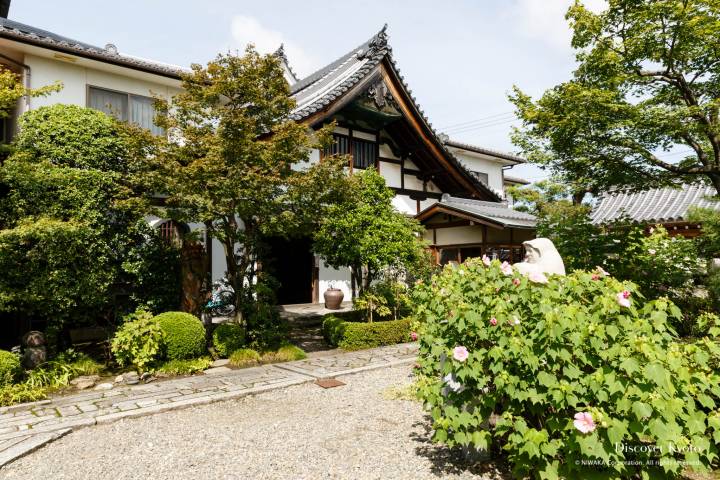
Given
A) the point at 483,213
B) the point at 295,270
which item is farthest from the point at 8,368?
the point at 483,213

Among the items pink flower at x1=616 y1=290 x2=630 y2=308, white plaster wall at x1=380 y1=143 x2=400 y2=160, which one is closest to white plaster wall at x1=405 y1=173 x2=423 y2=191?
white plaster wall at x1=380 y1=143 x2=400 y2=160

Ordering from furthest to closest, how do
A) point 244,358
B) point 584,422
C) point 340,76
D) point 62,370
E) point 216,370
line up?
point 340,76
point 244,358
point 216,370
point 62,370
point 584,422

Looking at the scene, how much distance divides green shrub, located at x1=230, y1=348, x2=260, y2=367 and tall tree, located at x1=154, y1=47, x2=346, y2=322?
0.80m

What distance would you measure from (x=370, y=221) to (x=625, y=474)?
7.47 m

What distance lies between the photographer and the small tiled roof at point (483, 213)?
13.5 m

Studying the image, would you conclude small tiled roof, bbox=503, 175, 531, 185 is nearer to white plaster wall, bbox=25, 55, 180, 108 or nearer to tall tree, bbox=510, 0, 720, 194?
tall tree, bbox=510, 0, 720, 194

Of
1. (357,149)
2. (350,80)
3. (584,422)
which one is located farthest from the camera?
(357,149)

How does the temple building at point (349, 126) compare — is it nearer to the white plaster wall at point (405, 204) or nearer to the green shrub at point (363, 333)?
the white plaster wall at point (405, 204)

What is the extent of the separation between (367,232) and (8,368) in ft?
22.5

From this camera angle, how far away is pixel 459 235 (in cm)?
1523

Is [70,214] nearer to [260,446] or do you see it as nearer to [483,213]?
[260,446]

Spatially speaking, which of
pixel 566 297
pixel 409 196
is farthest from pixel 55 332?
pixel 409 196

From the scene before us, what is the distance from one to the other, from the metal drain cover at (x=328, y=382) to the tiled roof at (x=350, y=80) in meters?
7.65

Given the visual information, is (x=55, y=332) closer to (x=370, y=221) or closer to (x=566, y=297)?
(x=370, y=221)
